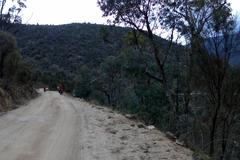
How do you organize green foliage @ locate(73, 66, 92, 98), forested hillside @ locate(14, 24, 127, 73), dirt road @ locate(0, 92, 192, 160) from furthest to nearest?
1. forested hillside @ locate(14, 24, 127, 73)
2. green foliage @ locate(73, 66, 92, 98)
3. dirt road @ locate(0, 92, 192, 160)

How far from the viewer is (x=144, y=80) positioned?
3566 cm

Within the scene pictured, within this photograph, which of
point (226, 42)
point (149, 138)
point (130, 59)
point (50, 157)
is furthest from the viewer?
point (130, 59)

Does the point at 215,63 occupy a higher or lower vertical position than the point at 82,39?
lower

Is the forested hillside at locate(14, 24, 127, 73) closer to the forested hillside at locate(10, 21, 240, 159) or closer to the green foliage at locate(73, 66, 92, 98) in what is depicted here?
the green foliage at locate(73, 66, 92, 98)

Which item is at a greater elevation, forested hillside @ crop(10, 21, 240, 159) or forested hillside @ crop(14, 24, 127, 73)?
forested hillside @ crop(14, 24, 127, 73)

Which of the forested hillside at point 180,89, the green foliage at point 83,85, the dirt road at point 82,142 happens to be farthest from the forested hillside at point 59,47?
the dirt road at point 82,142

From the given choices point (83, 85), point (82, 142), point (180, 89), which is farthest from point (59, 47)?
point (82, 142)

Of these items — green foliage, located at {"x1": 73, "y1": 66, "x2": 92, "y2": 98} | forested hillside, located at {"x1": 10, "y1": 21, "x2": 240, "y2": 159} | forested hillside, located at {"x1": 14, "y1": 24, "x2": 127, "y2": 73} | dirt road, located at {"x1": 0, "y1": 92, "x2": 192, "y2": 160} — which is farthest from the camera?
forested hillside, located at {"x1": 14, "y1": 24, "x2": 127, "y2": 73}

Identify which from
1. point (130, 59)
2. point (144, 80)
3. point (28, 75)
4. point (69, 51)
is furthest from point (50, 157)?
point (69, 51)

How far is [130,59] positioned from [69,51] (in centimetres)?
7366

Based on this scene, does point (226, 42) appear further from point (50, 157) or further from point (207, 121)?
point (50, 157)

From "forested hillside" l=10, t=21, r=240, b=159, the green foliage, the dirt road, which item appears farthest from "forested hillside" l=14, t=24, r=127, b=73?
the dirt road

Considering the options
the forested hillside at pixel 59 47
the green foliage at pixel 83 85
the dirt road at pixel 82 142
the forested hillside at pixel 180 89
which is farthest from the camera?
the forested hillside at pixel 59 47

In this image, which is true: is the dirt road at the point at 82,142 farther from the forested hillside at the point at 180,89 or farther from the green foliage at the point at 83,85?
the green foliage at the point at 83,85
